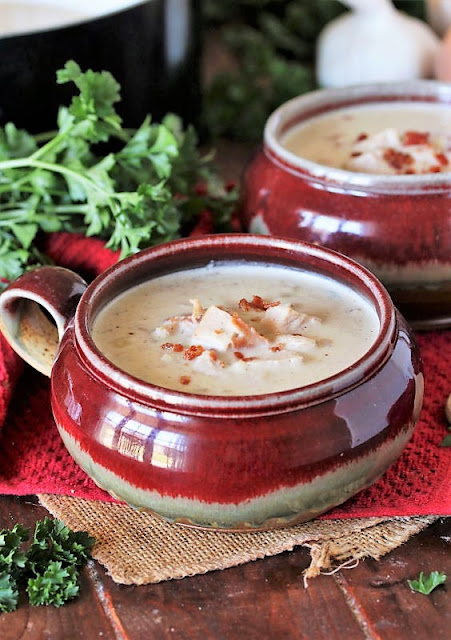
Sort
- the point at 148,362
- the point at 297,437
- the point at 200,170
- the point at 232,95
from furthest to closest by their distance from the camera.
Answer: the point at 232,95, the point at 200,170, the point at 148,362, the point at 297,437

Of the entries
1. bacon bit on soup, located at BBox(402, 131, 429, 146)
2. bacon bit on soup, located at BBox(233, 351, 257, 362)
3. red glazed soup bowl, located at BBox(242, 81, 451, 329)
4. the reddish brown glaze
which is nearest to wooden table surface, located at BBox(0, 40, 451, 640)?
the reddish brown glaze

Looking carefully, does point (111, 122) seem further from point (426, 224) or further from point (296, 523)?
point (296, 523)

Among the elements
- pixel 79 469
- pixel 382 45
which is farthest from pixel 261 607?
pixel 382 45

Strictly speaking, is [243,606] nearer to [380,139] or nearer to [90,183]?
[90,183]

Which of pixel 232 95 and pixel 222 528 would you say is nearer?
pixel 222 528

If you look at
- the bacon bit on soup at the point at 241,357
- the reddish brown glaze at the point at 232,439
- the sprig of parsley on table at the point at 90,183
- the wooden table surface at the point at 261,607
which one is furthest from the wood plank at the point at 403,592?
the sprig of parsley on table at the point at 90,183

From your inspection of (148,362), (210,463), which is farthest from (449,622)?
(148,362)
